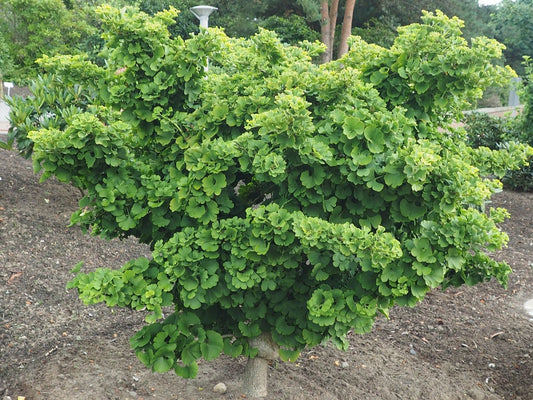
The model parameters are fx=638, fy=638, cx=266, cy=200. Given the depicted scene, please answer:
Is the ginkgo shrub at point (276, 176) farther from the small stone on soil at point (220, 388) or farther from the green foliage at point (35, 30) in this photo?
the green foliage at point (35, 30)

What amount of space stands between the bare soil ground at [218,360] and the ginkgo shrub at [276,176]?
2.24 ft

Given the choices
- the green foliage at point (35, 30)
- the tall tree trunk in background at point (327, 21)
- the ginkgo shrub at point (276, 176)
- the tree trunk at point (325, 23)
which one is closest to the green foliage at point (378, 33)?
the tall tree trunk in background at point (327, 21)

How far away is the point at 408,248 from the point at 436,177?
13.2 inches

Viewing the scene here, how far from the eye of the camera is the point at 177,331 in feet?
10.1

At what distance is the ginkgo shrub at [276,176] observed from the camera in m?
2.64

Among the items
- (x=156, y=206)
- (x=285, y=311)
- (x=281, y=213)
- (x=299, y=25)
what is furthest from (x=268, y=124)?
(x=299, y=25)

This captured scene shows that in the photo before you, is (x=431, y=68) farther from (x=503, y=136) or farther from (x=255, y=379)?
(x=503, y=136)

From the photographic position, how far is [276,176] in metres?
2.62

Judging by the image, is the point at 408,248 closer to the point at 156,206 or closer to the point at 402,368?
the point at 156,206

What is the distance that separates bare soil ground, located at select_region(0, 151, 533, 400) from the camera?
3713mm

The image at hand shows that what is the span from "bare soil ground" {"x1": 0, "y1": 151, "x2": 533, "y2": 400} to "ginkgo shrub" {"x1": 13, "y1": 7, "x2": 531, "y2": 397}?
0.68 m

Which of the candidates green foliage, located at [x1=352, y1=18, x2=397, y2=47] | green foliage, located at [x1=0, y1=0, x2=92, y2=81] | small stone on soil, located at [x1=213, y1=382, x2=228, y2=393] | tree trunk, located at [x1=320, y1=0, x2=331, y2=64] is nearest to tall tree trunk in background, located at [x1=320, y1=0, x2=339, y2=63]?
tree trunk, located at [x1=320, y1=0, x2=331, y2=64]

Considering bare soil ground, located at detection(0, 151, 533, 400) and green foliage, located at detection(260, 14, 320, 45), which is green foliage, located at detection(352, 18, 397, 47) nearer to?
green foliage, located at detection(260, 14, 320, 45)

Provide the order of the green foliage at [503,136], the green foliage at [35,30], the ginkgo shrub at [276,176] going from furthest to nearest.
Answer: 1. the green foliage at [35,30]
2. the green foliage at [503,136]
3. the ginkgo shrub at [276,176]
